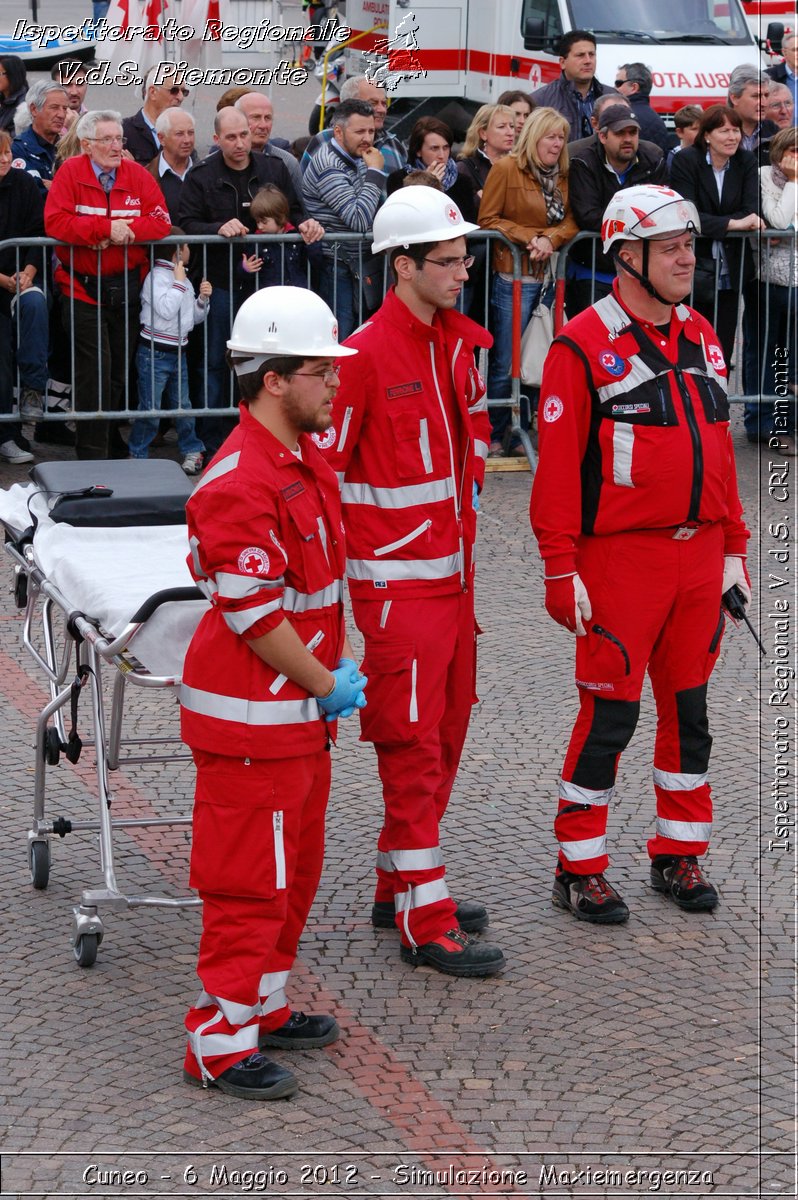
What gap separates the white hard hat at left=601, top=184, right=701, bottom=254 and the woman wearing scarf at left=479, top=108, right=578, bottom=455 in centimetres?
586

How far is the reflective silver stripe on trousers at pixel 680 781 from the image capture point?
5719 millimetres

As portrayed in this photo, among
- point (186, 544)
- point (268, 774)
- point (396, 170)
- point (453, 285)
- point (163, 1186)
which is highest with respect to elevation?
point (396, 170)

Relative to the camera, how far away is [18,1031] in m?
4.86

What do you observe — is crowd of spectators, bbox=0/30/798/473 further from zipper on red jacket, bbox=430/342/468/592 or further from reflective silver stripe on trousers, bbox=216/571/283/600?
reflective silver stripe on trousers, bbox=216/571/283/600

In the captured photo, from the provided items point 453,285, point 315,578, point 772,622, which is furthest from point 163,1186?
point 772,622

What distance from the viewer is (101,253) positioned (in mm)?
10422

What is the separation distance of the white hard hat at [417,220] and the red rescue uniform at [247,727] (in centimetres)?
88

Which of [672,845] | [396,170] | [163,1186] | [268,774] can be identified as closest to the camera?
[163,1186]

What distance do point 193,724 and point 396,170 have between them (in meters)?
7.76

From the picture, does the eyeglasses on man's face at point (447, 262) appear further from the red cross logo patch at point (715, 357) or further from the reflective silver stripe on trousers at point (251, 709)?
the reflective silver stripe on trousers at point (251, 709)

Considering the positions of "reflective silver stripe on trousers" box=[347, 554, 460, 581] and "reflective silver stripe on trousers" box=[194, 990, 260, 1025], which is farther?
"reflective silver stripe on trousers" box=[347, 554, 460, 581]

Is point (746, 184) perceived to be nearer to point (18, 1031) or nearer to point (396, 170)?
point (396, 170)

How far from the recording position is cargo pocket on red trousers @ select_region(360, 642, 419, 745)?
515 centimetres

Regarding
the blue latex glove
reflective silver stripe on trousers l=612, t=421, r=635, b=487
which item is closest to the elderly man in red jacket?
reflective silver stripe on trousers l=612, t=421, r=635, b=487
